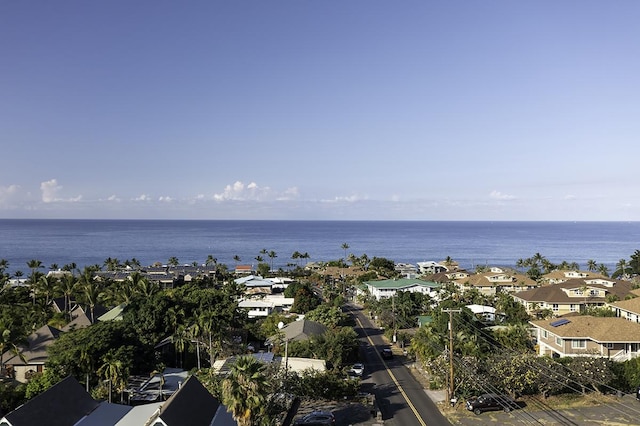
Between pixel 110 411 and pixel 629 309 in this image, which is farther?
pixel 629 309

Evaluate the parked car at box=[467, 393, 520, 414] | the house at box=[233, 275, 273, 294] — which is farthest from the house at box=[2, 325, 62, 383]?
the house at box=[233, 275, 273, 294]

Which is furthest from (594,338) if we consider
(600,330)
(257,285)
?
(257,285)

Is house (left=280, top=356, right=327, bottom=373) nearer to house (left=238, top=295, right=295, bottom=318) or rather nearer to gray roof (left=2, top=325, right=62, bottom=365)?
gray roof (left=2, top=325, right=62, bottom=365)

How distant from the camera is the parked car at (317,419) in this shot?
33.4 meters

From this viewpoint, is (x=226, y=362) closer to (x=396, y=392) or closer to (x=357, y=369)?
(x=357, y=369)

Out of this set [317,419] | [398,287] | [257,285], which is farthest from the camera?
[257,285]

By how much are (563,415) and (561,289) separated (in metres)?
51.2

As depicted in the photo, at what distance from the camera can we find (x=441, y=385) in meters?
42.2

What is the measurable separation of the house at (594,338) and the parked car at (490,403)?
13.7 meters

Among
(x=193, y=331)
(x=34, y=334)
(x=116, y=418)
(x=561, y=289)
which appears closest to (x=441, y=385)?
(x=193, y=331)

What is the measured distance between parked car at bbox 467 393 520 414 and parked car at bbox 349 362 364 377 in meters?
12.1

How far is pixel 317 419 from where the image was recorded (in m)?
33.6

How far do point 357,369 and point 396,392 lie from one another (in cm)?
605

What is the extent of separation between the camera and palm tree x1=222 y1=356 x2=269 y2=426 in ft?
85.6
